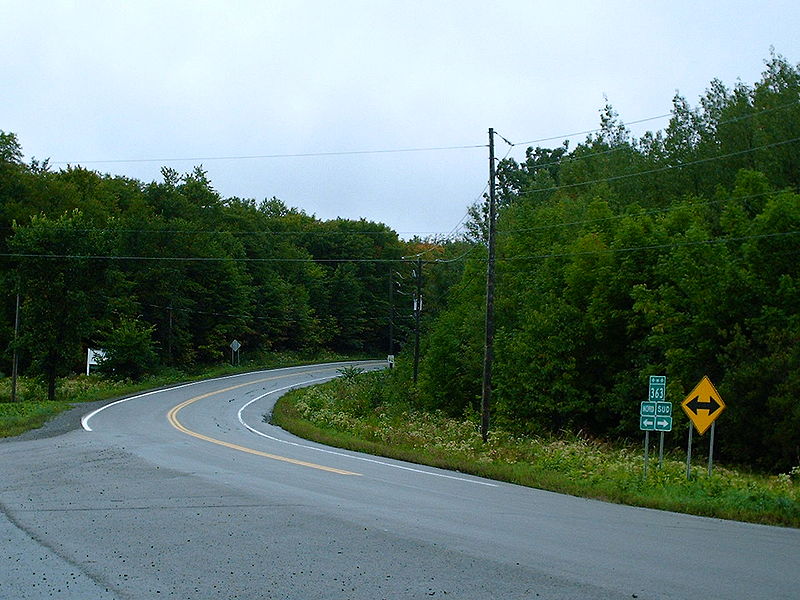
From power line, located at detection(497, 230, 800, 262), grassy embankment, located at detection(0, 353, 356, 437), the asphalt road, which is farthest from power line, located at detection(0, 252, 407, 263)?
the asphalt road

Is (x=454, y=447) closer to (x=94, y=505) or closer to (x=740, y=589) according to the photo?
(x=94, y=505)

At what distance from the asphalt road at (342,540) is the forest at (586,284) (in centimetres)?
1735

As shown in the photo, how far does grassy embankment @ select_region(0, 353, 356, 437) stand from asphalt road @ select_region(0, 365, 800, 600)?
1555 cm

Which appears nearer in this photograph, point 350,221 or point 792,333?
point 792,333

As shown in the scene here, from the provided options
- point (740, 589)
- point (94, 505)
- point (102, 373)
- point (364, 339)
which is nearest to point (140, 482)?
point (94, 505)

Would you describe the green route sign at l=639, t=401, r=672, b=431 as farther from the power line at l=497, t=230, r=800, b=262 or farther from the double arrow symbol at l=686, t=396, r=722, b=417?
the power line at l=497, t=230, r=800, b=262

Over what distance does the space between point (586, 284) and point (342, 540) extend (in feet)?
105

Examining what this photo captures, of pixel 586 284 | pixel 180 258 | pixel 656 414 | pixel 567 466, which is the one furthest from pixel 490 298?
pixel 180 258

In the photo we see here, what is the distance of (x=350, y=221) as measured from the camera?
358 feet

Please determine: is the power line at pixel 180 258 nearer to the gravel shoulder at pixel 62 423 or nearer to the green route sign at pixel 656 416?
the gravel shoulder at pixel 62 423

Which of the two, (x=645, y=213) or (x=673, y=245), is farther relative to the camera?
(x=645, y=213)

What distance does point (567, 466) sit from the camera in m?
21.7

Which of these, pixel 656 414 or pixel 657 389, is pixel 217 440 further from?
pixel 656 414

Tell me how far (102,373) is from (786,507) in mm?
53639
